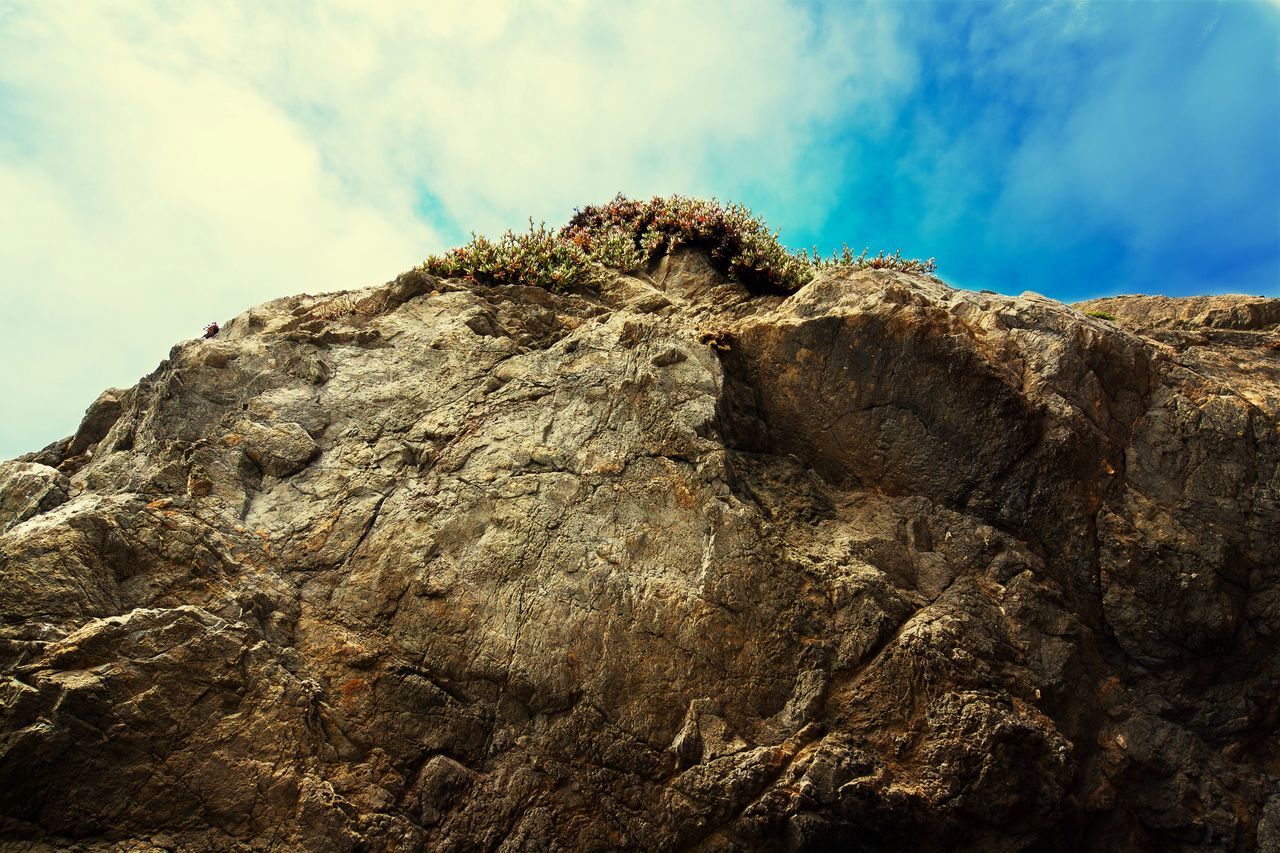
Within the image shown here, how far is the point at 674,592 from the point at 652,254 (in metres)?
8.83

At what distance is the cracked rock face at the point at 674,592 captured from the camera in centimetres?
784

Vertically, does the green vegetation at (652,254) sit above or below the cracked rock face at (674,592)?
above

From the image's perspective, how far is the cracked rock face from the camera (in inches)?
309

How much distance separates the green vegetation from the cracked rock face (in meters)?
2.44

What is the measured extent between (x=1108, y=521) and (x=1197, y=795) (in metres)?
3.15

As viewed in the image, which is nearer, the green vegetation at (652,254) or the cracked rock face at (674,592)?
the cracked rock face at (674,592)

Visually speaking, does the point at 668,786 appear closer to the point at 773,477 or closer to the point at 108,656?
the point at 773,477

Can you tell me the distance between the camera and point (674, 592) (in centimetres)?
902

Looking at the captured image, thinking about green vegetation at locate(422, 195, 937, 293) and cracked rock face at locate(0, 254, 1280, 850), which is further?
green vegetation at locate(422, 195, 937, 293)

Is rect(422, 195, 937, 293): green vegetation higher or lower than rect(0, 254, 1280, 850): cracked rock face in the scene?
higher

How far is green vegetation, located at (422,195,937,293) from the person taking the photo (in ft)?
45.8

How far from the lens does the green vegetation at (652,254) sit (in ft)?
45.8

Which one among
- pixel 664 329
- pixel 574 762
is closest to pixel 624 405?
pixel 664 329

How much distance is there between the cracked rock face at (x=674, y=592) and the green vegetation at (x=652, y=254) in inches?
95.9
